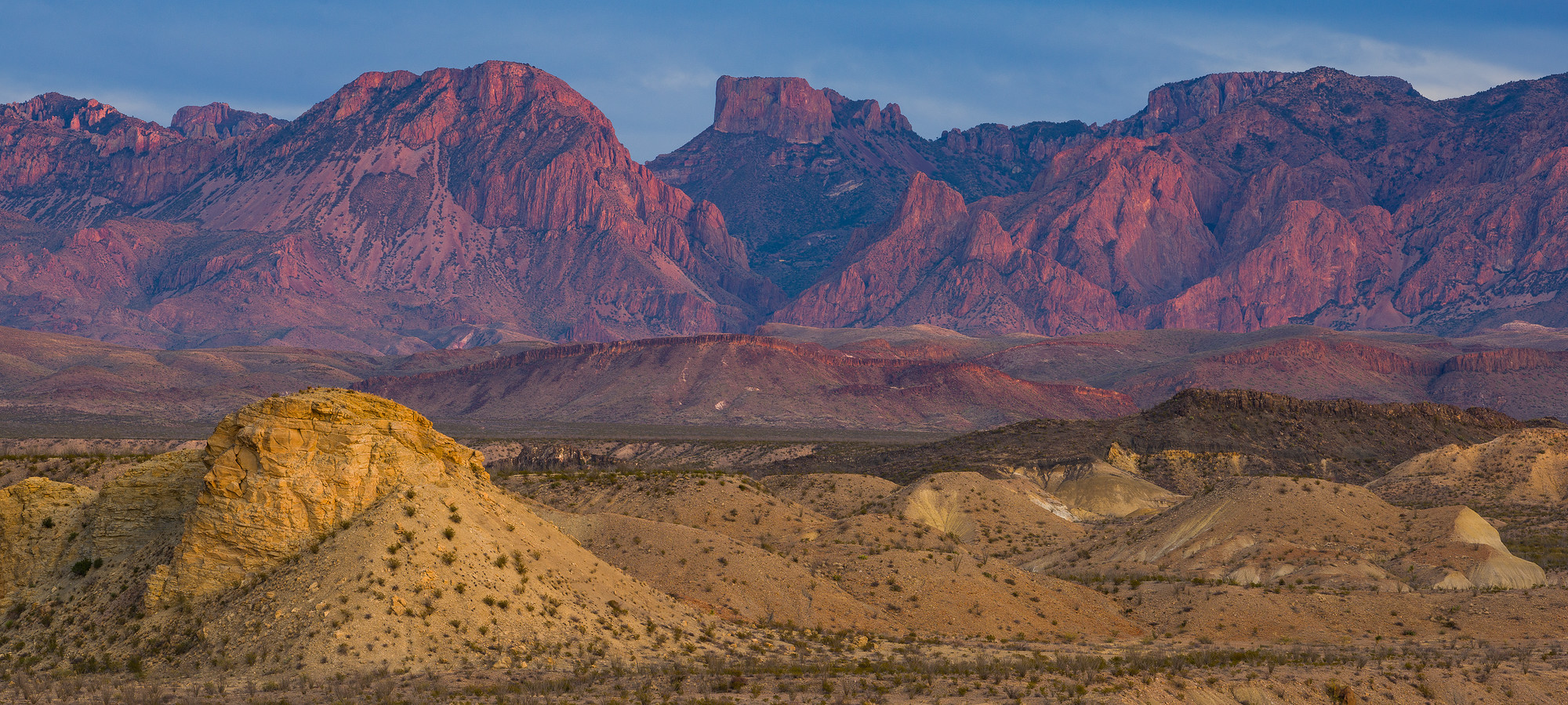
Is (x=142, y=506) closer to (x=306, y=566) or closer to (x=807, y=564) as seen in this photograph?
(x=306, y=566)

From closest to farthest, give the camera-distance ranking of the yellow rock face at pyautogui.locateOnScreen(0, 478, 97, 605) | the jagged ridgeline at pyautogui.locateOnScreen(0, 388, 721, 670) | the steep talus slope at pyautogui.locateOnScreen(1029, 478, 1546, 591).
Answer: the jagged ridgeline at pyautogui.locateOnScreen(0, 388, 721, 670) → the yellow rock face at pyautogui.locateOnScreen(0, 478, 97, 605) → the steep talus slope at pyautogui.locateOnScreen(1029, 478, 1546, 591)

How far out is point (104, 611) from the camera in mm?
36312

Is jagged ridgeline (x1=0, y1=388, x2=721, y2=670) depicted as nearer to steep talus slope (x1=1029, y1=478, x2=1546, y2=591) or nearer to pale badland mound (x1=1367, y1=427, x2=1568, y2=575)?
steep talus slope (x1=1029, y1=478, x2=1546, y2=591)

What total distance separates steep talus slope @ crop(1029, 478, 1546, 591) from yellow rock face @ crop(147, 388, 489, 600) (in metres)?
36.4

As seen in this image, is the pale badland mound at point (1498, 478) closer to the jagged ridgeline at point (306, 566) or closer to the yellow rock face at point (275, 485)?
the jagged ridgeline at point (306, 566)

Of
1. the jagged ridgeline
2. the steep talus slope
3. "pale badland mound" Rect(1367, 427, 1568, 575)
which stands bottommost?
"pale badland mound" Rect(1367, 427, 1568, 575)

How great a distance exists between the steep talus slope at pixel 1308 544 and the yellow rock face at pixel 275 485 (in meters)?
36.4

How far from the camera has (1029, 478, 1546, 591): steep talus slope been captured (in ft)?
188

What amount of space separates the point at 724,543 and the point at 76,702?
23.3 meters

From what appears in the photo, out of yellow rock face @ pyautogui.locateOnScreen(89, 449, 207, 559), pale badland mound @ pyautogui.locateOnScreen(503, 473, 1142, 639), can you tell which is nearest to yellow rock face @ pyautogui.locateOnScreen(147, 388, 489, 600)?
yellow rock face @ pyautogui.locateOnScreen(89, 449, 207, 559)

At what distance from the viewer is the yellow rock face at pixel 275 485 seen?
3566 centimetres

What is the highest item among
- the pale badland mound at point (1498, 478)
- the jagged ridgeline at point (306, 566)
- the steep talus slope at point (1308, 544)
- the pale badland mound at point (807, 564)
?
the jagged ridgeline at point (306, 566)

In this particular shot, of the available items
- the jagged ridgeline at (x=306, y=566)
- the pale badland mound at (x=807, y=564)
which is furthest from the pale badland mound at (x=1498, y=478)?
the jagged ridgeline at (x=306, y=566)

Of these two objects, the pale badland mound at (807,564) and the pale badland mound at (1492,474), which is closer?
the pale badland mound at (807,564)
